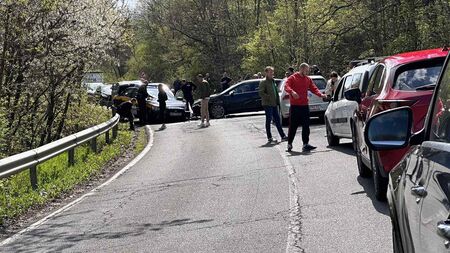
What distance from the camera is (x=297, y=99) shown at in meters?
15.7

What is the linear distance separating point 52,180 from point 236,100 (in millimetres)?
19530

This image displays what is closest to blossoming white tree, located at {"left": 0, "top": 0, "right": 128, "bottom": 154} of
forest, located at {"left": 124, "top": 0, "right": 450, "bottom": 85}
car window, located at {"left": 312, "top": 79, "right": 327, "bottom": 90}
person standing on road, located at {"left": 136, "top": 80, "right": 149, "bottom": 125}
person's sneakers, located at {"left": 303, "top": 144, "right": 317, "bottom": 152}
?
person standing on road, located at {"left": 136, "top": 80, "right": 149, "bottom": 125}

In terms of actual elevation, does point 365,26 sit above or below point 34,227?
above

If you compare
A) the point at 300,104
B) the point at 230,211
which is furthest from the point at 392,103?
the point at 300,104

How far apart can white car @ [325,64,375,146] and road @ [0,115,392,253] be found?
45 cm

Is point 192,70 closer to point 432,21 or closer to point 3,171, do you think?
point 432,21

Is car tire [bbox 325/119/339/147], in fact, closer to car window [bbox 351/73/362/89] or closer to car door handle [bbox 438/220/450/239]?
car window [bbox 351/73/362/89]

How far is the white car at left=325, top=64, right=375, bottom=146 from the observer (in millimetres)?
13734

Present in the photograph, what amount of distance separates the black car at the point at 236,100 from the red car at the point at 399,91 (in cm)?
2179

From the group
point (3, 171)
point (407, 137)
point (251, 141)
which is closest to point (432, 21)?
point (251, 141)

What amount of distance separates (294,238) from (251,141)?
11755mm

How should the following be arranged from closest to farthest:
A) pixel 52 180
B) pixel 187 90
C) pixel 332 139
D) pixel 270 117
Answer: pixel 52 180 < pixel 332 139 < pixel 270 117 < pixel 187 90

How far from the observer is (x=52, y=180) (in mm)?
13367

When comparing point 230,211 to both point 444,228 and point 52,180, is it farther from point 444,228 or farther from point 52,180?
point 444,228
